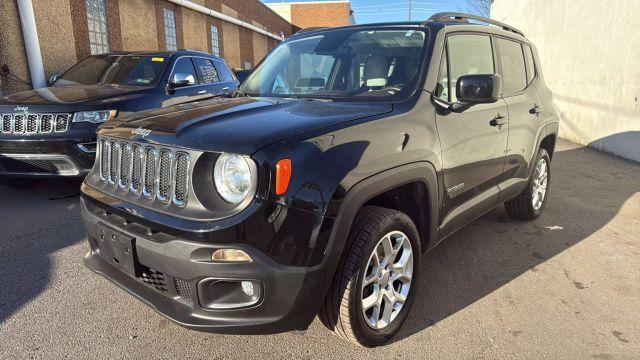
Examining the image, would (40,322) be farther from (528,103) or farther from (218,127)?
(528,103)

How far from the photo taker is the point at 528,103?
13.8ft

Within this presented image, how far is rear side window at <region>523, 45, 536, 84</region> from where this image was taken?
14.7ft

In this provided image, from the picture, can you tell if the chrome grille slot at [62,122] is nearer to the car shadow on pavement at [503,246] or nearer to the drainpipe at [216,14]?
the car shadow on pavement at [503,246]

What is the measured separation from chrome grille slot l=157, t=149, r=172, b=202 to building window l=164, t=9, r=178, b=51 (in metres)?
13.8

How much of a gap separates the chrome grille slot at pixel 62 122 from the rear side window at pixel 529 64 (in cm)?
472

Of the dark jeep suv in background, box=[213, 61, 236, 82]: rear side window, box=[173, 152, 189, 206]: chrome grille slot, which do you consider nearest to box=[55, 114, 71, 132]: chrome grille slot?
the dark jeep suv in background

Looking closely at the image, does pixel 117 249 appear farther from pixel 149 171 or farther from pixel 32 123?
pixel 32 123

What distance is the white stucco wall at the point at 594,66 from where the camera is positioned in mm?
8773

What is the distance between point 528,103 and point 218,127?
10.2ft

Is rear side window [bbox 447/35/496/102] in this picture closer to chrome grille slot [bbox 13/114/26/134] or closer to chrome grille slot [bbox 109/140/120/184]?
chrome grille slot [bbox 109/140/120/184]

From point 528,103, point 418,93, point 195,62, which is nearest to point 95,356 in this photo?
point 418,93

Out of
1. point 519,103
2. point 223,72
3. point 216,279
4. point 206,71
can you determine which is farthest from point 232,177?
point 223,72

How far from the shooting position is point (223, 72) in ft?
25.8

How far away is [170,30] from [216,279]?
1480cm
